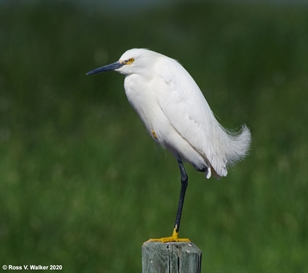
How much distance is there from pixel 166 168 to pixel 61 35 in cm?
261

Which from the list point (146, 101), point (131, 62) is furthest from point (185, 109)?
point (131, 62)

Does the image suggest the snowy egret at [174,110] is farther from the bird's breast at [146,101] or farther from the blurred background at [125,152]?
the blurred background at [125,152]

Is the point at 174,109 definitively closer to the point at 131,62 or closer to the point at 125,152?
the point at 131,62

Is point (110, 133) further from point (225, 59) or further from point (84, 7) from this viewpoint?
point (84, 7)

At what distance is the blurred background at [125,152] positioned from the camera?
4984mm

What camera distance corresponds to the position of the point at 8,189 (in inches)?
206

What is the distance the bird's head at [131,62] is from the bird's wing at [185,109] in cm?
10

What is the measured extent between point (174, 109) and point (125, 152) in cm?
263

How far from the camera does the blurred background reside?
4.98m

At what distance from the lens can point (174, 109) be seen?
10.9 ft

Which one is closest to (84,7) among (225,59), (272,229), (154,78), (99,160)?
(225,59)

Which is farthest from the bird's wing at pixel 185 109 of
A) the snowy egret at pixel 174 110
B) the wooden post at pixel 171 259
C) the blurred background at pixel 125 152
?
the blurred background at pixel 125 152

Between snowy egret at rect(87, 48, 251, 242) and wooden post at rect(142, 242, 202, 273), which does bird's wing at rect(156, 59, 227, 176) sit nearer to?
snowy egret at rect(87, 48, 251, 242)

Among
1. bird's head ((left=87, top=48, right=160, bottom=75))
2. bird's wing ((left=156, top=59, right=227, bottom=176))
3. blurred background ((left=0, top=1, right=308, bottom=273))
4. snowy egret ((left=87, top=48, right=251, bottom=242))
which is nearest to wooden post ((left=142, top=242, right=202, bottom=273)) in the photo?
snowy egret ((left=87, top=48, right=251, bottom=242))
